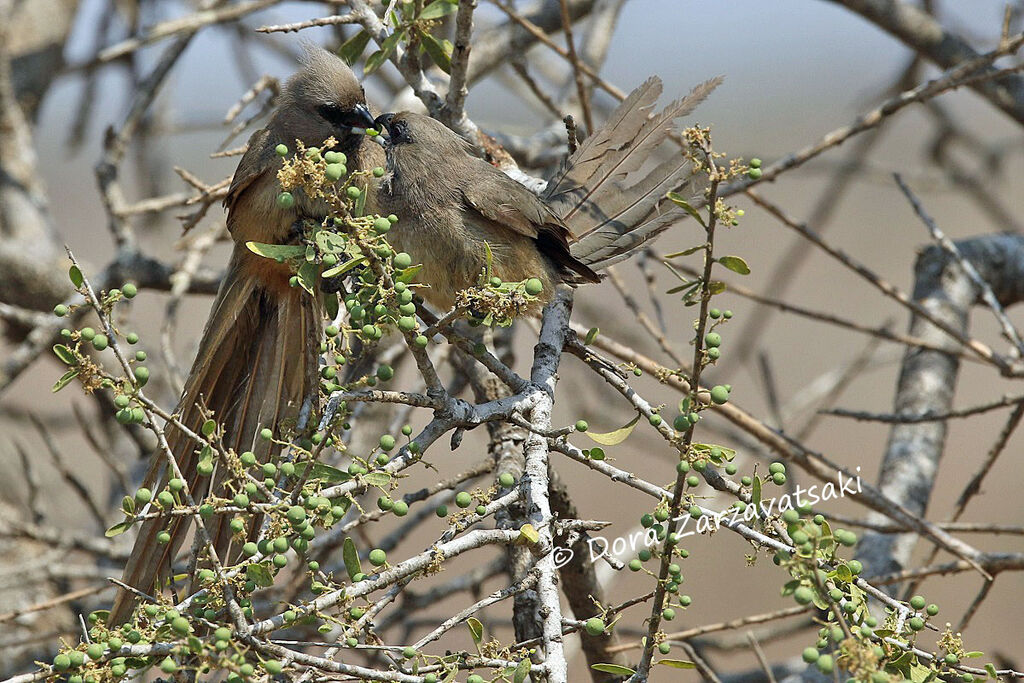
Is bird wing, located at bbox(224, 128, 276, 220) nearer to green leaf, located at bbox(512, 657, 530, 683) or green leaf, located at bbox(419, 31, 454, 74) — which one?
green leaf, located at bbox(419, 31, 454, 74)

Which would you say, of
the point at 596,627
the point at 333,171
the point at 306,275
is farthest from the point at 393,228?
the point at 596,627

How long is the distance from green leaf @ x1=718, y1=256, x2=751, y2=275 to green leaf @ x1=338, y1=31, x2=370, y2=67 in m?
1.15

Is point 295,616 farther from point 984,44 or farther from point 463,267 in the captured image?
point 984,44

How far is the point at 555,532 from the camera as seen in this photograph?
5.59ft

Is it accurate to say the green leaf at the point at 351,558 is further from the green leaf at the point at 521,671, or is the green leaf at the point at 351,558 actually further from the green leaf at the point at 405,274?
the green leaf at the point at 405,274

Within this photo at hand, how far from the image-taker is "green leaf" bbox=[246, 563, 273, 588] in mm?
1381

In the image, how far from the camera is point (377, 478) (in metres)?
1.50

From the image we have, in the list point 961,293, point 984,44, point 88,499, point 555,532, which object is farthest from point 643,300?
point 555,532

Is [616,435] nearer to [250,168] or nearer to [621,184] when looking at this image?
[621,184]

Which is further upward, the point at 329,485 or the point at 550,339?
the point at 550,339

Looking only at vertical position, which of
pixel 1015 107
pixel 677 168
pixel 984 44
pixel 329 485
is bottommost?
pixel 329 485

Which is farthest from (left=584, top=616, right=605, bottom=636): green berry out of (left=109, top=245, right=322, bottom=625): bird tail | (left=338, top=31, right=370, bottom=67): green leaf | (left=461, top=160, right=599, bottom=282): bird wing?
(left=338, top=31, right=370, bottom=67): green leaf

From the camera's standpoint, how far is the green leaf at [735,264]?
1404mm

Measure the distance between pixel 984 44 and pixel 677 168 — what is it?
2.56 metres
